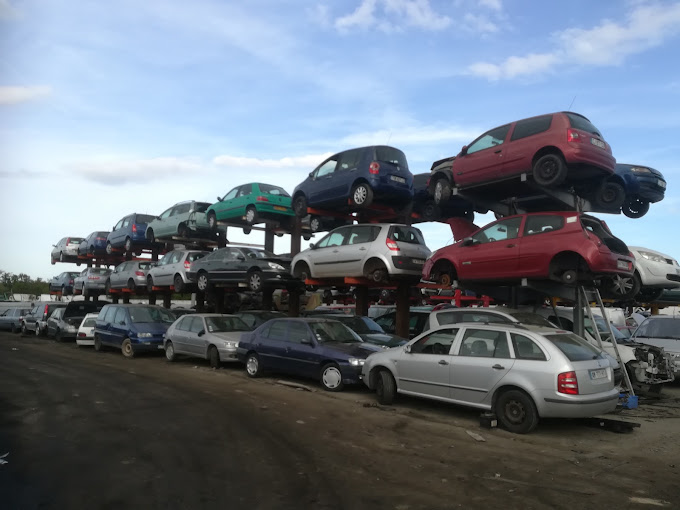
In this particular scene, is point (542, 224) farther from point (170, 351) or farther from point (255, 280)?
point (170, 351)

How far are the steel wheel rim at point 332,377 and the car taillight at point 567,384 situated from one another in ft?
13.8

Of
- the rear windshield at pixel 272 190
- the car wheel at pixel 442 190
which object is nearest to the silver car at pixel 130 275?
the rear windshield at pixel 272 190

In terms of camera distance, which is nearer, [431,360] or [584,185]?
[431,360]

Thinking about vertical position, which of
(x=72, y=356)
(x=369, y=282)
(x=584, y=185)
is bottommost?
(x=72, y=356)

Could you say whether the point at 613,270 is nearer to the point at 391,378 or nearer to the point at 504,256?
the point at 504,256

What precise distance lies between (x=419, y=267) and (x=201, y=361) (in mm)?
6716

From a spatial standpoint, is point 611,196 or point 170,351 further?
point 170,351

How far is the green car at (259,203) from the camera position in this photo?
17.9m

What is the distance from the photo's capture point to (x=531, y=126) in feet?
35.6

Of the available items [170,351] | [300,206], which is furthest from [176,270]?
[300,206]

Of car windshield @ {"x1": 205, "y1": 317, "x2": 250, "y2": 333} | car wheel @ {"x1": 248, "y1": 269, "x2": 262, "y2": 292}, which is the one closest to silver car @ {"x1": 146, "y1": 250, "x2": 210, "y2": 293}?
car wheel @ {"x1": 248, "y1": 269, "x2": 262, "y2": 292}

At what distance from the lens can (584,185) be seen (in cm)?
1161

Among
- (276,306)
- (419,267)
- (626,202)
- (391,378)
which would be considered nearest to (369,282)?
(419,267)

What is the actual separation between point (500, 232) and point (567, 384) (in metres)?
4.36
